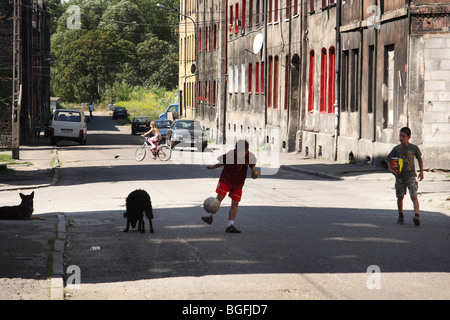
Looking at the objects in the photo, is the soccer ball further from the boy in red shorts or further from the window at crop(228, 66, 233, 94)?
the window at crop(228, 66, 233, 94)

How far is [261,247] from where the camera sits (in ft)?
36.1

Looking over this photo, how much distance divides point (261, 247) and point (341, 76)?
2128cm

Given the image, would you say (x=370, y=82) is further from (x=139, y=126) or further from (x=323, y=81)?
(x=139, y=126)

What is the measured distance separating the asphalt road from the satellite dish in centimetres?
2550

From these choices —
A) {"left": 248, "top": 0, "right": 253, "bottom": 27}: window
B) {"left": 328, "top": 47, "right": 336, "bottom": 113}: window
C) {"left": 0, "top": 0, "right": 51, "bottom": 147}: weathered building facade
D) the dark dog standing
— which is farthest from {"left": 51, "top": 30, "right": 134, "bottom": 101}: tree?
the dark dog standing

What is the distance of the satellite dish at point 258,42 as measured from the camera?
149 feet

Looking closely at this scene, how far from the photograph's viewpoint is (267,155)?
1464 inches

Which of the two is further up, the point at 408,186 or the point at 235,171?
the point at 235,171

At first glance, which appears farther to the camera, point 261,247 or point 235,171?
point 235,171

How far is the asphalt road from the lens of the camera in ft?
27.4

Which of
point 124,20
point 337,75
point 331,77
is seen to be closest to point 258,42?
point 331,77

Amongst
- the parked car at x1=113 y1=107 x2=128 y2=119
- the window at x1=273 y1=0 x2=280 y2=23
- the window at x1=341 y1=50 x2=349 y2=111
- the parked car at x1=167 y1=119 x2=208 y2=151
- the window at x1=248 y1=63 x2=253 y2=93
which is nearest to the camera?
the window at x1=341 y1=50 x2=349 y2=111

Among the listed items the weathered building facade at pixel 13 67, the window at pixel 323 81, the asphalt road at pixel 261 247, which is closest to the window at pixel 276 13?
the window at pixel 323 81

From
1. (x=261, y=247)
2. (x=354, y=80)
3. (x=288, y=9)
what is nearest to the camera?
(x=261, y=247)
